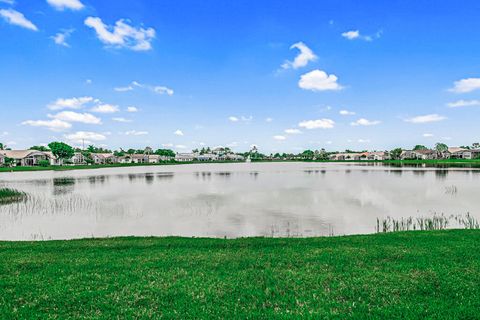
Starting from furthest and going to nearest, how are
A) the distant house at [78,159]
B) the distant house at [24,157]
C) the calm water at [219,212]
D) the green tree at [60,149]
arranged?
the distant house at [78,159], the green tree at [60,149], the distant house at [24,157], the calm water at [219,212]

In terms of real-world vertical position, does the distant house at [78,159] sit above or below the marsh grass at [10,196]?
above

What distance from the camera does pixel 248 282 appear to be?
32.7 ft

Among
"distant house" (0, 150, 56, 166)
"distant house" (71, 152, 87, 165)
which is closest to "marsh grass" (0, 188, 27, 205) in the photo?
"distant house" (0, 150, 56, 166)

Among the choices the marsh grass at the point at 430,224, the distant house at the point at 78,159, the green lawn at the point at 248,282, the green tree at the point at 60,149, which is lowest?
the marsh grass at the point at 430,224

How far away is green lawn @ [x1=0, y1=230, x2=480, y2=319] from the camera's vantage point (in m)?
8.04

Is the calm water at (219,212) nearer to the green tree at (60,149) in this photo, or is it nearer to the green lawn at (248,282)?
the green lawn at (248,282)

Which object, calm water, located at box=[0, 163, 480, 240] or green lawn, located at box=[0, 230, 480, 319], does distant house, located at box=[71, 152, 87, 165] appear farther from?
green lawn, located at box=[0, 230, 480, 319]

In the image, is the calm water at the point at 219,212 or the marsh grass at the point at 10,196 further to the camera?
the marsh grass at the point at 10,196

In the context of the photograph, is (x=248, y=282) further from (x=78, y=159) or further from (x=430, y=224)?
(x=78, y=159)

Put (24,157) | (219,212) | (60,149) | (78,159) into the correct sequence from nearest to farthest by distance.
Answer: (219,212) → (24,157) → (60,149) → (78,159)

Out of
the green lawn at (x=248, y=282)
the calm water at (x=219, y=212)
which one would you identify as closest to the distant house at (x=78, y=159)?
the calm water at (x=219, y=212)

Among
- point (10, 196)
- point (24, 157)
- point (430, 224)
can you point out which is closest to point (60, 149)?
point (24, 157)

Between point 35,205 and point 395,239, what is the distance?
39.1 metres

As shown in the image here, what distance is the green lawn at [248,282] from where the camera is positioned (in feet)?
26.4
